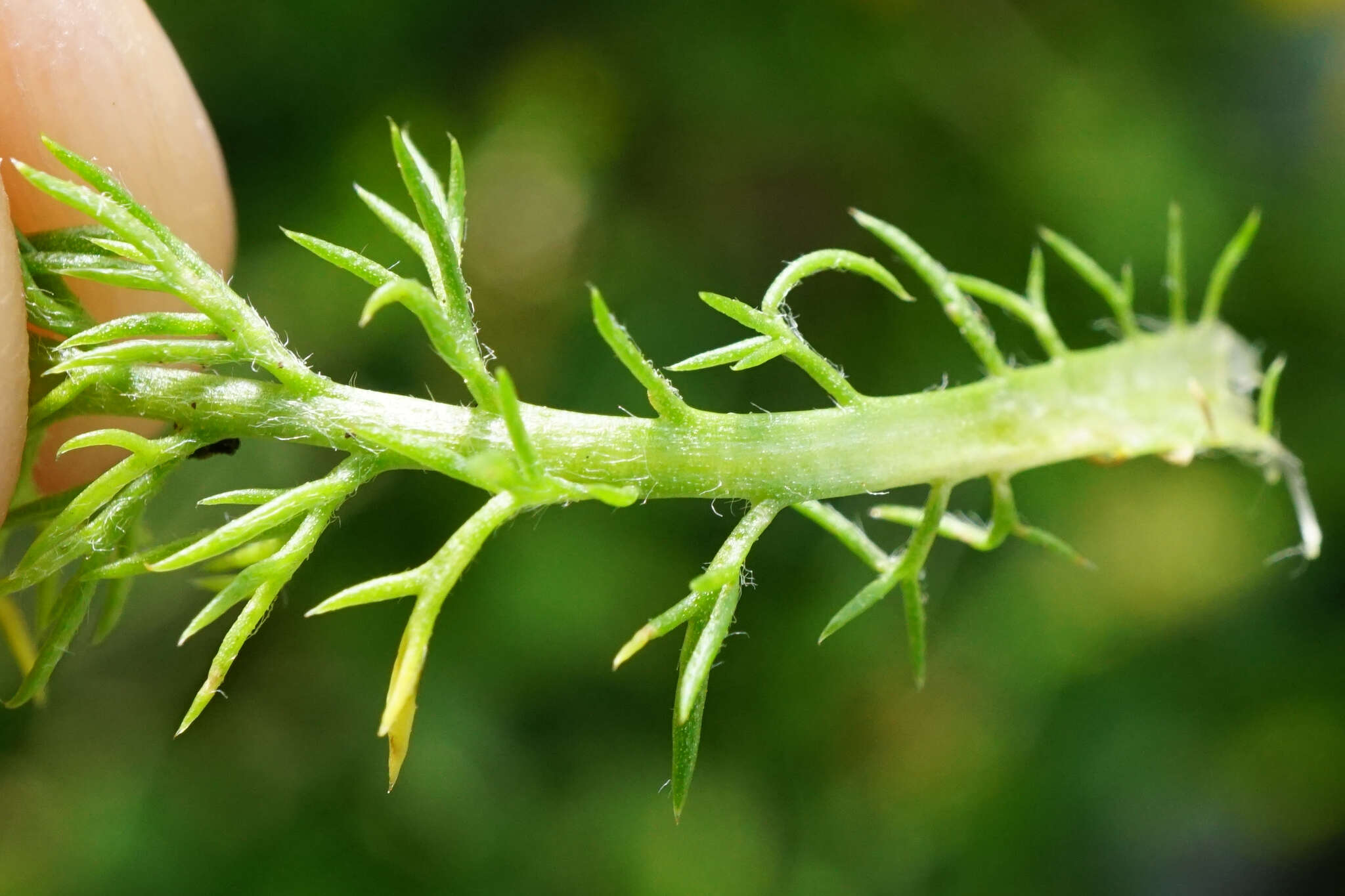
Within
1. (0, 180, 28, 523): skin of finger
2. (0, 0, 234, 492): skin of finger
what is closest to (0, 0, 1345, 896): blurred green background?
(0, 0, 234, 492): skin of finger

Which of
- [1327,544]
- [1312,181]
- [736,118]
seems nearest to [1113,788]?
[1327,544]

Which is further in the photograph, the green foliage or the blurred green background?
the blurred green background

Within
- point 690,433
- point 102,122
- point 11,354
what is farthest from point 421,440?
point 102,122

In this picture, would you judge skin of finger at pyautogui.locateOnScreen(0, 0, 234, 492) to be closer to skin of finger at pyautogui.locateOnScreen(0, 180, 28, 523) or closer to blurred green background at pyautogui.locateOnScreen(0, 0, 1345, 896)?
skin of finger at pyautogui.locateOnScreen(0, 180, 28, 523)

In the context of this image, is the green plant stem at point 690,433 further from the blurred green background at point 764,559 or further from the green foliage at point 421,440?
the blurred green background at point 764,559

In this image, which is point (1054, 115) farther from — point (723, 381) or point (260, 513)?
point (260, 513)

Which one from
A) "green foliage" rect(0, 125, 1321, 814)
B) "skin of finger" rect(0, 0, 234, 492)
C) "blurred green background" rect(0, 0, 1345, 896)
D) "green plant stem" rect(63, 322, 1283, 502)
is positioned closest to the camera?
"green foliage" rect(0, 125, 1321, 814)

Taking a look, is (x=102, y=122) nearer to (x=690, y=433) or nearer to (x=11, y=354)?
(x=11, y=354)
